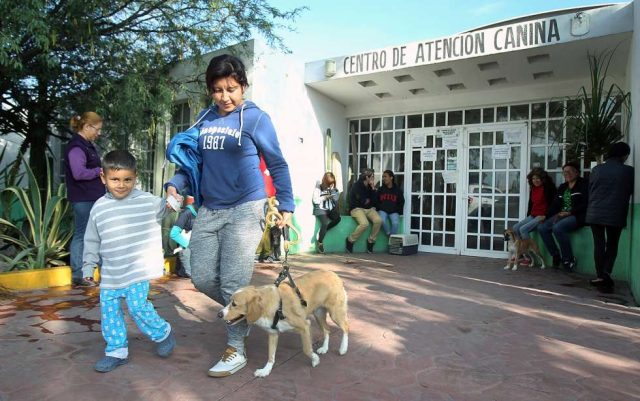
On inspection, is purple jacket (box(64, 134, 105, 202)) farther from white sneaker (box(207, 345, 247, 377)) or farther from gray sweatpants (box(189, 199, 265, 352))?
white sneaker (box(207, 345, 247, 377))

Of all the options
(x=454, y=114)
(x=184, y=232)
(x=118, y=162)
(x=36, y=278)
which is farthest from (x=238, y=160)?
(x=454, y=114)

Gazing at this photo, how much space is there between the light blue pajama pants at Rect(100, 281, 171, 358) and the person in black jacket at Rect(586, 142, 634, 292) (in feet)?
16.8

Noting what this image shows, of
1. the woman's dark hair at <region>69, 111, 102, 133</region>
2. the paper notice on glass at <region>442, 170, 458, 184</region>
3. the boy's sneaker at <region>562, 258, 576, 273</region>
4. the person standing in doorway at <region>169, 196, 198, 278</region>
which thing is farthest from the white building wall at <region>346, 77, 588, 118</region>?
the woman's dark hair at <region>69, 111, 102, 133</region>

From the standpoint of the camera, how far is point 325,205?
8.41m

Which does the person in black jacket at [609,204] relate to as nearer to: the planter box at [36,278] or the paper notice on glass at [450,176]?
the paper notice on glass at [450,176]

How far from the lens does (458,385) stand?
260cm

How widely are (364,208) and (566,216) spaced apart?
363cm

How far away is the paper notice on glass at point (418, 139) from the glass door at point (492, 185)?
850 mm

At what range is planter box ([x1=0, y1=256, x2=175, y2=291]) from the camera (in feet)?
15.3

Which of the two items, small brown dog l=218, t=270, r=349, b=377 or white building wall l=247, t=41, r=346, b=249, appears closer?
small brown dog l=218, t=270, r=349, b=377

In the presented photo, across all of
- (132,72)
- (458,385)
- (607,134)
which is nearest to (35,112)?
(132,72)

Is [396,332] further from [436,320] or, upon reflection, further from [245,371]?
[245,371]

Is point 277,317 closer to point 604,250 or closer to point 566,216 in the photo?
point 604,250

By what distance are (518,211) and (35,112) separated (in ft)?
27.7
